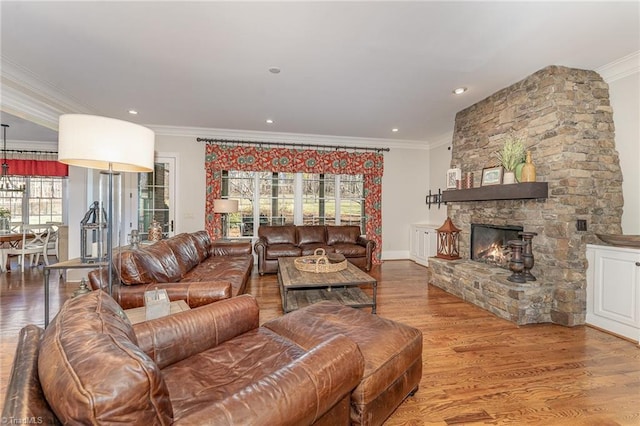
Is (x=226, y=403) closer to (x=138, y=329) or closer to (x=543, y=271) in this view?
(x=138, y=329)

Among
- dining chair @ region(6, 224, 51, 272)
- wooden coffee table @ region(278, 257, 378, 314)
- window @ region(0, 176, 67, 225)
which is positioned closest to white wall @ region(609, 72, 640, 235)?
wooden coffee table @ region(278, 257, 378, 314)

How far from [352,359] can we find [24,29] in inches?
142

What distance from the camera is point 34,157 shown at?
246 inches

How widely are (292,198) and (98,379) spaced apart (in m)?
5.42

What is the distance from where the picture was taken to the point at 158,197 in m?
5.55

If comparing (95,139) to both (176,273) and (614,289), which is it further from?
(614,289)

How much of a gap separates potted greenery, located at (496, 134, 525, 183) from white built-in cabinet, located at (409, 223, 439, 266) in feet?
7.61

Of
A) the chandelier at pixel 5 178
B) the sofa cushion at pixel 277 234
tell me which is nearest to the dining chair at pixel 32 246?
the chandelier at pixel 5 178

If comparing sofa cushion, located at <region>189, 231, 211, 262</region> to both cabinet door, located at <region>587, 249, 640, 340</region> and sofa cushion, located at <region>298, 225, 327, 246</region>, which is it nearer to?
sofa cushion, located at <region>298, 225, 327, 246</region>

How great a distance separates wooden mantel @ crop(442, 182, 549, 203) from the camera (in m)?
3.08

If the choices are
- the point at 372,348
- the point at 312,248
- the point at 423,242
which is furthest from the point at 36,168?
the point at 423,242

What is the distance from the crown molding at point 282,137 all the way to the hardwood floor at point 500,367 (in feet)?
10.6

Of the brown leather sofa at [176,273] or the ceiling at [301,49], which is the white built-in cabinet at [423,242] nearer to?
the ceiling at [301,49]

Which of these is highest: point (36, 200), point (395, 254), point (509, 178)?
point (509, 178)
